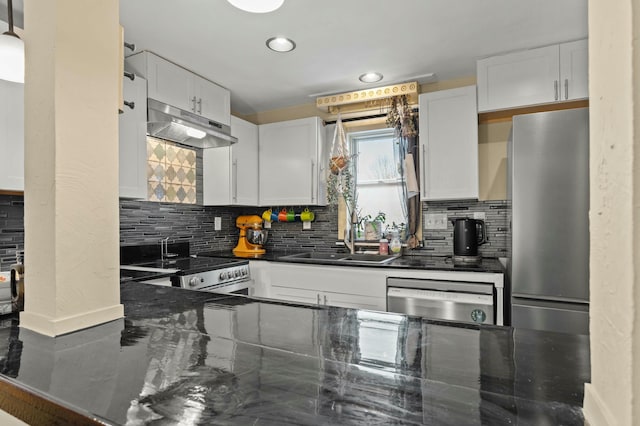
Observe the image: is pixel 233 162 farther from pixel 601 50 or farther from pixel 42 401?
pixel 601 50

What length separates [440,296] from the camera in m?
2.35

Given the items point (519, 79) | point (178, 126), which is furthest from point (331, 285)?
point (519, 79)

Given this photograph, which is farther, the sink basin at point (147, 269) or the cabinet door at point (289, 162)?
the cabinet door at point (289, 162)

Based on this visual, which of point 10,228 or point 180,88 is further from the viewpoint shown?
point 180,88

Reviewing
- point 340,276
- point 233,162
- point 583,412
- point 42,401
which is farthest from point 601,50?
point 233,162

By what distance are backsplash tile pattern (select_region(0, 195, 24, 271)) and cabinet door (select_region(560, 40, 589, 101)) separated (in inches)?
139

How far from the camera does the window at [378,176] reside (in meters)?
3.30

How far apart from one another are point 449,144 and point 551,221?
1014 mm

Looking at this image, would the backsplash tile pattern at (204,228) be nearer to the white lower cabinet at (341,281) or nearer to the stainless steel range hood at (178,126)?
the stainless steel range hood at (178,126)

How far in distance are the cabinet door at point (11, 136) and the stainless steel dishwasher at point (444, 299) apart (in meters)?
2.30

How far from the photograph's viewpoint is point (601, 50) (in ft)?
1.40

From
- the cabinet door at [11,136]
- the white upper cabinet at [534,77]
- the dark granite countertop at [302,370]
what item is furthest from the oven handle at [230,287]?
the white upper cabinet at [534,77]

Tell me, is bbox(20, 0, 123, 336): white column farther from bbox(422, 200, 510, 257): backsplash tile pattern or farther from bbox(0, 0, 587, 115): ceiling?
bbox(422, 200, 510, 257): backsplash tile pattern

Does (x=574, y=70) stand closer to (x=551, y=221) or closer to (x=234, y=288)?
(x=551, y=221)
